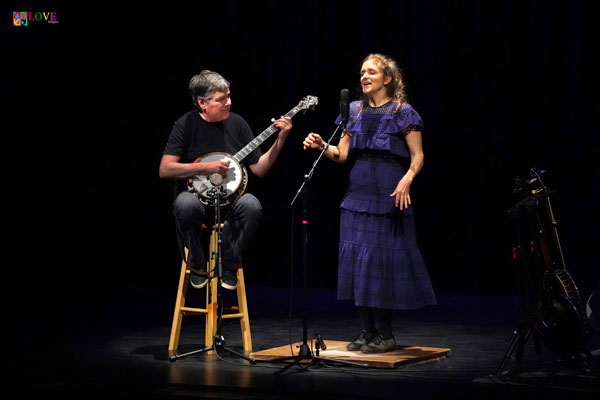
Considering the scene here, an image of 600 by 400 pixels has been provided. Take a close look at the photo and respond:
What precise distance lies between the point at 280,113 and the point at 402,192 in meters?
3.26

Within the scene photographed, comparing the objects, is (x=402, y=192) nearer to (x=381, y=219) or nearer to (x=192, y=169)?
(x=381, y=219)

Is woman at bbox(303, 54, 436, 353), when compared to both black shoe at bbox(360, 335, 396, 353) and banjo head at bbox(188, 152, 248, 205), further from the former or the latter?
banjo head at bbox(188, 152, 248, 205)

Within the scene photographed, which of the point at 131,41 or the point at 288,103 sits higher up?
the point at 131,41

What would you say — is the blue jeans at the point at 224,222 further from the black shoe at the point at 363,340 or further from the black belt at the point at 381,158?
the black shoe at the point at 363,340

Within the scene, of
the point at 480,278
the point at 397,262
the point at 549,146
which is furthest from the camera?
the point at 480,278

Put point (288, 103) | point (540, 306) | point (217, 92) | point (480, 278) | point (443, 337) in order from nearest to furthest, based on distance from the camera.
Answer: point (540, 306), point (217, 92), point (443, 337), point (480, 278), point (288, 103)

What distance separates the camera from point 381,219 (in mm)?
4242

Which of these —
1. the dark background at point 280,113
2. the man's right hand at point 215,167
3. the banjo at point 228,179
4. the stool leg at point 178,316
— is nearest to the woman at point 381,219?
the banjo at point 228,179

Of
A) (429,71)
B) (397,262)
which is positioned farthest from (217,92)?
(429,71)

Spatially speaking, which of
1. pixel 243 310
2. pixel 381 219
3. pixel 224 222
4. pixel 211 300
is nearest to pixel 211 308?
pixel 211 300

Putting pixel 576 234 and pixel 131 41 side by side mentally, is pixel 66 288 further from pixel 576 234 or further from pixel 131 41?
pixel 576 234

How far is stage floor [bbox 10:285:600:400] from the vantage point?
138 inches

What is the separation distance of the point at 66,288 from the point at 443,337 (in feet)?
12.6

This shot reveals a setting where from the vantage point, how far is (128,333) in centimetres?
526
